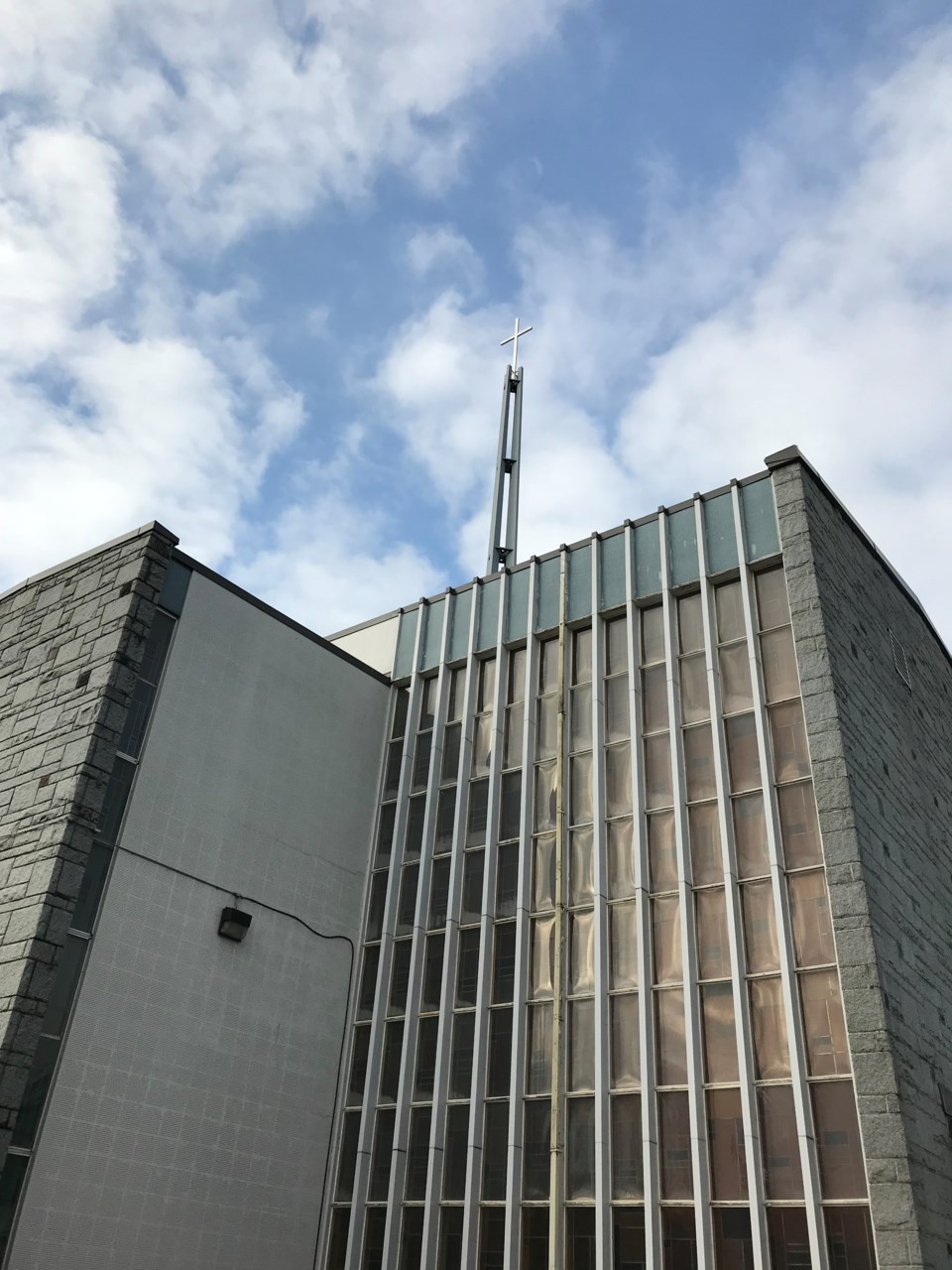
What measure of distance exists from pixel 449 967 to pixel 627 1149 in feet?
12.5

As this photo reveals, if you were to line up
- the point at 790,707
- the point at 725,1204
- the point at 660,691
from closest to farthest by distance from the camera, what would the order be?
1. the point at 725,1204
2. the point at 790,707
3. the point at 660,691

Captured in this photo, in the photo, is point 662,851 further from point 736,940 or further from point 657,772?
point 736,940

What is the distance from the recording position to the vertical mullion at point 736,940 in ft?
37.6

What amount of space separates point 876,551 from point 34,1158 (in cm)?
1529

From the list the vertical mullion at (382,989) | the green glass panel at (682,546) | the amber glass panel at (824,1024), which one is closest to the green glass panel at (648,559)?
the green glass panel at (682,546)

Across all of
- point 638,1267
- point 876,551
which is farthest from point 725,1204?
point 876,551

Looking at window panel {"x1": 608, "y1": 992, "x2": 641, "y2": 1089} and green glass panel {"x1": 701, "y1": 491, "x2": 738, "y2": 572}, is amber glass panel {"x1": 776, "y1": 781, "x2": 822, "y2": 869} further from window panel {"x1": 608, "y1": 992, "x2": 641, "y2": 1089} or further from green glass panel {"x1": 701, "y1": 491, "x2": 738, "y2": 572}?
green glass panel {"x1": 701, "y1": 491, "x2": 738, "y2": 572}

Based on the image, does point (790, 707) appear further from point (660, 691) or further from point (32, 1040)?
point (32, 1040)

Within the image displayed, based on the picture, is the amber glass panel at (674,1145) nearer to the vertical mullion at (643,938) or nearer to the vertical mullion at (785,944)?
the vertical mullion at (643,938)

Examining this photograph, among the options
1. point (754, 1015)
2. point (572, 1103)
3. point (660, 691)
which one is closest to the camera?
point (754, 1015)

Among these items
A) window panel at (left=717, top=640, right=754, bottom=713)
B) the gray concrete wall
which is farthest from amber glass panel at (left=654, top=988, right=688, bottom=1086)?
the gray concrete wall

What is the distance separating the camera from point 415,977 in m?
15.6

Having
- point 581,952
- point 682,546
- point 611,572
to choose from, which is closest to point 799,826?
point 581,952

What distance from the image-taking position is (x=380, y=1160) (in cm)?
1459
